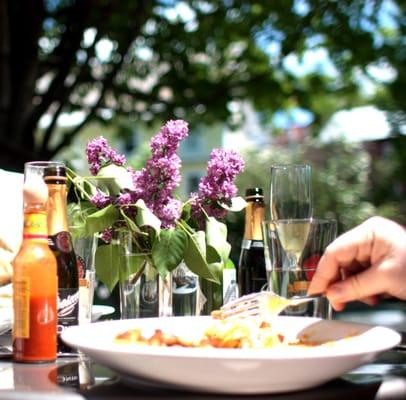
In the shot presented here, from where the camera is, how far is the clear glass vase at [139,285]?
4.03 feet

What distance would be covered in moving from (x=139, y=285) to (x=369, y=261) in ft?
1.40

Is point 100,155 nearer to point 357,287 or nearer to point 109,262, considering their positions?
point 109,262

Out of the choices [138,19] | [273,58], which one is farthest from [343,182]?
[138,19]

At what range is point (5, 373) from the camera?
3.22 ft

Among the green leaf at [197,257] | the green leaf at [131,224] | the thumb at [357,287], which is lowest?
the thumb at [357,287]

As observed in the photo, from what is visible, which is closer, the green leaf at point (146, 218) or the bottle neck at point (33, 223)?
the bottle neck at point (33, 223)

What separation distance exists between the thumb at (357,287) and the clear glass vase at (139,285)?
341 mm

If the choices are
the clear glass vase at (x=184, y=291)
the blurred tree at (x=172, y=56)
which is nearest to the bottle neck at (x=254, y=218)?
the clear glass vase at (x=184, y=291)

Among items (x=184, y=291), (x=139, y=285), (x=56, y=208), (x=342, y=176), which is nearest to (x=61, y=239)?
(x=56, y=208)

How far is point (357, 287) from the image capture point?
983 mm

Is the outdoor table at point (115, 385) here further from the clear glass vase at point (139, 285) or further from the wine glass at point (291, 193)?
the wine glass at point (291, 193)

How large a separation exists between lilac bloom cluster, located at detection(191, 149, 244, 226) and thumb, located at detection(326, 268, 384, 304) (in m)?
0.35

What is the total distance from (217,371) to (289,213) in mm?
740

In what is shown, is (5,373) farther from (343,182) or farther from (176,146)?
(343,182)
